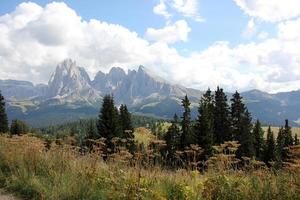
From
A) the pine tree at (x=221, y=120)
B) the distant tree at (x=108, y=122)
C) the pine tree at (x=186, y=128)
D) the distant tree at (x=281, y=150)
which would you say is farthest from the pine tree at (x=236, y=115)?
the distant tree at (x=108, y=122)

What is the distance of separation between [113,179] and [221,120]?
6031 centimetres

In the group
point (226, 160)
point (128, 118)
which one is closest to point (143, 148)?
point (226, 160)

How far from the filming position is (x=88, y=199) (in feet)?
26.3

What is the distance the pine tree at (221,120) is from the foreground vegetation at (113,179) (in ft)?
179

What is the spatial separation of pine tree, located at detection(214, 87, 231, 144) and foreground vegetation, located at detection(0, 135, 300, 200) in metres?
54.6

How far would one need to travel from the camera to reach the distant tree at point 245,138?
195ft

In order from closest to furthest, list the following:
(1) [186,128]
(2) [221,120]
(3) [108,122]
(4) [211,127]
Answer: (4) [211,127], (3) [108,122], (1) [186,128], (2) [221,120]

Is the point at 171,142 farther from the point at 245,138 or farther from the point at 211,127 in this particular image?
the point at 245,138

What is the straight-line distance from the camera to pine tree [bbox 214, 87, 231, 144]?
217ft

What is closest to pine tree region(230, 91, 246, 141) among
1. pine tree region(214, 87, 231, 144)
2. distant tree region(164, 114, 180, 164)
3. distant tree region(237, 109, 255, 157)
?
distant tree region(237, 109, 255, 157)

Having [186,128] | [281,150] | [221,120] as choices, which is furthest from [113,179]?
[221,120]

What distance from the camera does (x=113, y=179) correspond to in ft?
27.5

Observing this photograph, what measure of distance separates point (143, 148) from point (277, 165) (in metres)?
3.27

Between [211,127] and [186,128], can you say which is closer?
[211,127]
